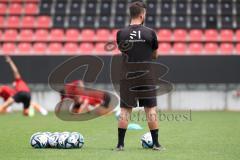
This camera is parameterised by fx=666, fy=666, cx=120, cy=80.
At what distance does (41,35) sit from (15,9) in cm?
230

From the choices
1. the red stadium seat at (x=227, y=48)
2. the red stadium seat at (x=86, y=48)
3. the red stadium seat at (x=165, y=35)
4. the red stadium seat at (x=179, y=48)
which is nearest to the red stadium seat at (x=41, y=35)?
the red stadium seat at (x=86, y=48)

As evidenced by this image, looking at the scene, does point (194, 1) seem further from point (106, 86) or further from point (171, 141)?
point (171, 141)

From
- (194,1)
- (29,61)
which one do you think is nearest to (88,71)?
(29,61)

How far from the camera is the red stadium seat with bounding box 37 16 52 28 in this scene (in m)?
29.8

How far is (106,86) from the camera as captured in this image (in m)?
26.0

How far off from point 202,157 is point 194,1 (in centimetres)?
2221

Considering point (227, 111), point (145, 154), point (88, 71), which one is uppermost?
point (145, 154)

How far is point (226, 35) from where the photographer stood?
28.8 meters

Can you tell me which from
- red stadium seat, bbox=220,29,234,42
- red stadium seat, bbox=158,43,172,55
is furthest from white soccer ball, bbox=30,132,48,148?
red stadium seat, bbox=220,29,234,42

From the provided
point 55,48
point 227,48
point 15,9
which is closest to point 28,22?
point 15,9

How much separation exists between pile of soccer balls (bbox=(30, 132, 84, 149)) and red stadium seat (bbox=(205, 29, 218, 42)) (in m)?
19.2

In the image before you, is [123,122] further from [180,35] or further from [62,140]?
[180,35]

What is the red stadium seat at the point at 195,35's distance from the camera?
94.3 ft

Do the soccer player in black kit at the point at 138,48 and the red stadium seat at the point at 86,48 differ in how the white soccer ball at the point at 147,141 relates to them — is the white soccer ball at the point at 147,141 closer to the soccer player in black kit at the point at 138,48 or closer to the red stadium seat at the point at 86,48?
the soccer player in black kit at the point at 138,48
